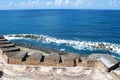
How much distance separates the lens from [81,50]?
60.7 meters

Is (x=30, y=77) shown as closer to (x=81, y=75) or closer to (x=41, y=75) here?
(x=41, y=75)

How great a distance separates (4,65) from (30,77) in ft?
10.0

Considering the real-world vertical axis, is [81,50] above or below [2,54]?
below

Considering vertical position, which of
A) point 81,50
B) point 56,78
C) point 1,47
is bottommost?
point 81,50

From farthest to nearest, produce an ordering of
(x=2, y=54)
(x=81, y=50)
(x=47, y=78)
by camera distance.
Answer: (x=81, y=50), (x=2, y=54), (x=47, y=78)

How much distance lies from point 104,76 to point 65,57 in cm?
373

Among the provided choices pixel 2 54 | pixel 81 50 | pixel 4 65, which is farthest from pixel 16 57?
pixel 81 50

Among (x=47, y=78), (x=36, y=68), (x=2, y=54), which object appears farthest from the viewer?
(x=2, y=54)

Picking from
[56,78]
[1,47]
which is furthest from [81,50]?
[56,78]

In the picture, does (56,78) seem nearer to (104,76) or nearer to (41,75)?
(41,75)

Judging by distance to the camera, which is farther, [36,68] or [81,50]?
[81,50]

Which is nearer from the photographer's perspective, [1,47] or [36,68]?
[36,68]

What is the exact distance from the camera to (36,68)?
1778 centimetres

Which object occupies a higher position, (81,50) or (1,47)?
(1,47)
